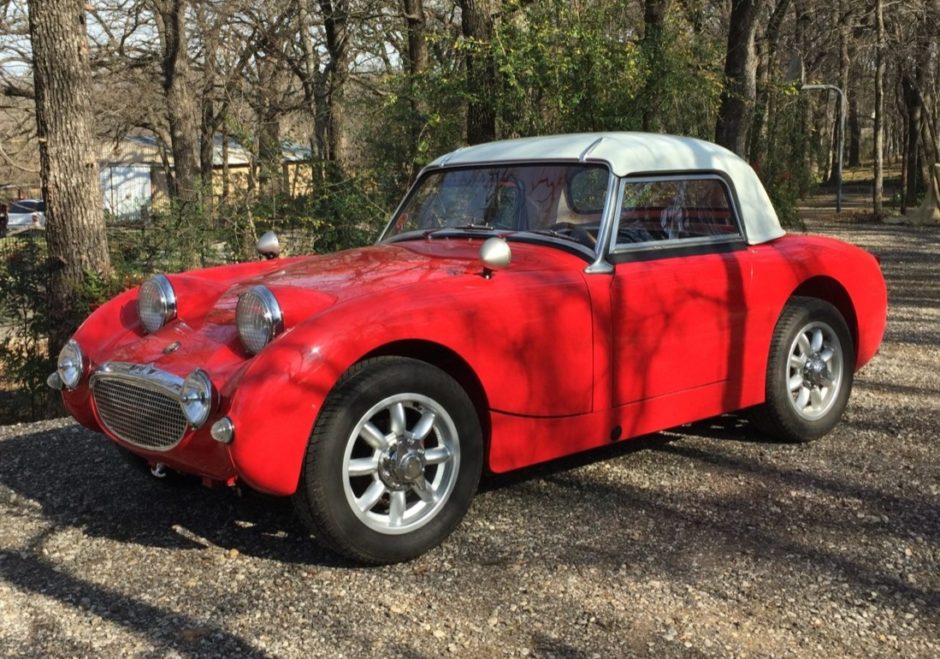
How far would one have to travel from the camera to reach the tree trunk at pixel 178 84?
74.0 feet

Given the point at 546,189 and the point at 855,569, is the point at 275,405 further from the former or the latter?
the point at 855,569

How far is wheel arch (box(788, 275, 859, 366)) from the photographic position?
551 cm

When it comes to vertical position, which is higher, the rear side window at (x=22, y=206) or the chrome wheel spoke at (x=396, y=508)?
the rear side window at (x=22, y=206)

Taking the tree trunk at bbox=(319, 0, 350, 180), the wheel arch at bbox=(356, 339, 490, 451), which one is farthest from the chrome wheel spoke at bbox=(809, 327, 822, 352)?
the tree trunk at bbox=(319, 0, 350, 180)

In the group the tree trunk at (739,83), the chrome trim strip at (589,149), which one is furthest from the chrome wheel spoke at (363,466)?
the tree trunk at (739,83)

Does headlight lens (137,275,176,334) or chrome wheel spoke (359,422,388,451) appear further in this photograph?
headlight lens (137,275,176,334)

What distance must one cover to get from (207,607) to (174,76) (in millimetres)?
21947

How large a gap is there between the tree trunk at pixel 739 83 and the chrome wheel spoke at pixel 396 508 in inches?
369

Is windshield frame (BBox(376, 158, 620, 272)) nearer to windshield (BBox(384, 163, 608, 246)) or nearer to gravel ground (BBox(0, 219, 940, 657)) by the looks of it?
windshield (BBox(384, 163, 608, 246))

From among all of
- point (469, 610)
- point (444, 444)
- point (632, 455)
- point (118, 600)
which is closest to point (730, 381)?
point (632, 455)

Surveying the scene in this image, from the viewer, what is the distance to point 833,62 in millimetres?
39531

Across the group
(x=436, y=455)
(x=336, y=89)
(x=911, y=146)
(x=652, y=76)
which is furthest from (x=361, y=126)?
(x=911, y=146)

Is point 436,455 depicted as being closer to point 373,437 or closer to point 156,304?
point 373,437

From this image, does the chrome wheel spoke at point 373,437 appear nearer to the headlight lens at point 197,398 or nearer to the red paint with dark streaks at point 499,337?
the red paint with dark streaks at point 499,337
